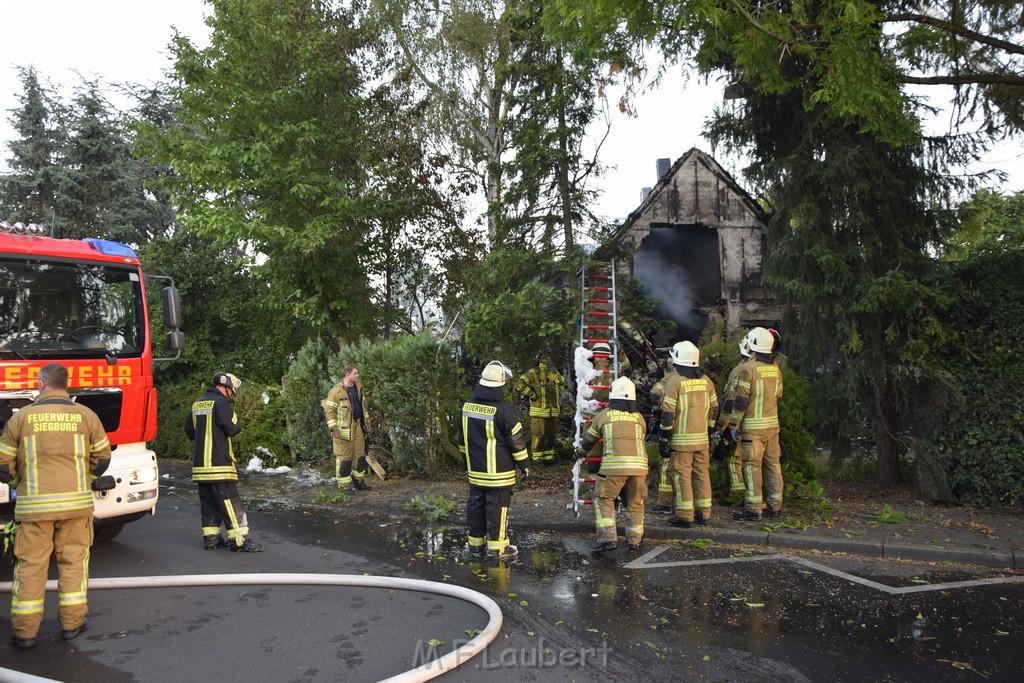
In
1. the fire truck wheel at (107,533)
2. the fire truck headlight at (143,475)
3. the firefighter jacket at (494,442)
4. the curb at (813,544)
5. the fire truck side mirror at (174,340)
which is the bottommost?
the curb at (813,544)

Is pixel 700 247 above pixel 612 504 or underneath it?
above

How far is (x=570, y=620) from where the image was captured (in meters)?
5.09

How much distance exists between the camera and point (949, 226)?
30.1 feet

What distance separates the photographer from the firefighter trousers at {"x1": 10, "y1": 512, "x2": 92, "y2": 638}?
15.1 ft

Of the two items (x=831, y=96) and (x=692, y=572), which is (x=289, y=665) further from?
(x=831, y=96)

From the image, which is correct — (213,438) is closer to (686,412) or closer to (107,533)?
(107,533)

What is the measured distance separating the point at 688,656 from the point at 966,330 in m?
6.01

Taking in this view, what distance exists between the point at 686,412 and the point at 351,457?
4807mm

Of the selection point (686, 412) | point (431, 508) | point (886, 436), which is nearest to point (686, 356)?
point (686, 412)

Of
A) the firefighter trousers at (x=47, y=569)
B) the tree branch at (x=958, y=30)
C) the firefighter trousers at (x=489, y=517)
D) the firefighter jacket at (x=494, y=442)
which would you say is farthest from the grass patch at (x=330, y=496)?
the tree branch at (x=958, y=30)

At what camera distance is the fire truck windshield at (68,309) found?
6062 millimetres

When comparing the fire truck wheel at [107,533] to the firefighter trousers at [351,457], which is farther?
the firefighter trousers at [351,457]

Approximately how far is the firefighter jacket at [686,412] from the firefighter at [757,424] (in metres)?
0.38

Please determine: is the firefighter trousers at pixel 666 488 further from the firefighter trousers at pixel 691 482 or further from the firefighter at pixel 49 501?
the firefighter at pixel 49 501
